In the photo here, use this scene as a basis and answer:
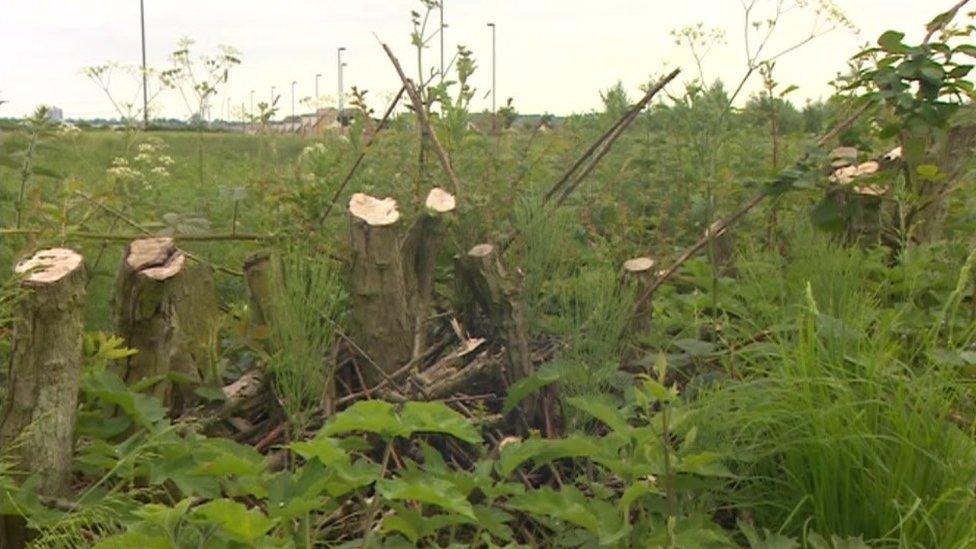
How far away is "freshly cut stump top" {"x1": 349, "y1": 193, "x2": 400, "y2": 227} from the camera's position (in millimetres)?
3738

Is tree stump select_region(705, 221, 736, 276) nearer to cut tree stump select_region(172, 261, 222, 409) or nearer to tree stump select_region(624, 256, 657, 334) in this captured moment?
tree stump select_region(624, 256, 657, 334)

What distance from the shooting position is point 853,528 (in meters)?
2.79

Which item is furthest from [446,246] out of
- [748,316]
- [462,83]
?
[748,316]

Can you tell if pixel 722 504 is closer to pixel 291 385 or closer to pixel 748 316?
pixel 748 316

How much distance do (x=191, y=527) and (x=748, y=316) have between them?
7.11 feet

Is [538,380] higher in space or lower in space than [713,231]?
lower

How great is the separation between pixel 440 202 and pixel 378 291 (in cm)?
39

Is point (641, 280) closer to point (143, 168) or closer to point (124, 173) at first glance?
point (124, 173)

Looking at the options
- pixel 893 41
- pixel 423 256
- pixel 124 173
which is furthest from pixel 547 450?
pixel 893 41

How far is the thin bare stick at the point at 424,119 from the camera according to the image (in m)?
4.27

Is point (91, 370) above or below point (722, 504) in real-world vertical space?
above

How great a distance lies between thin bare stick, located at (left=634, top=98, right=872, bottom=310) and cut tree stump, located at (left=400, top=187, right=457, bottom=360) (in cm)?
76

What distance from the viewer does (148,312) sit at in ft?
10.5

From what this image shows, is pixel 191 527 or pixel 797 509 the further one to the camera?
pixel 797 509
